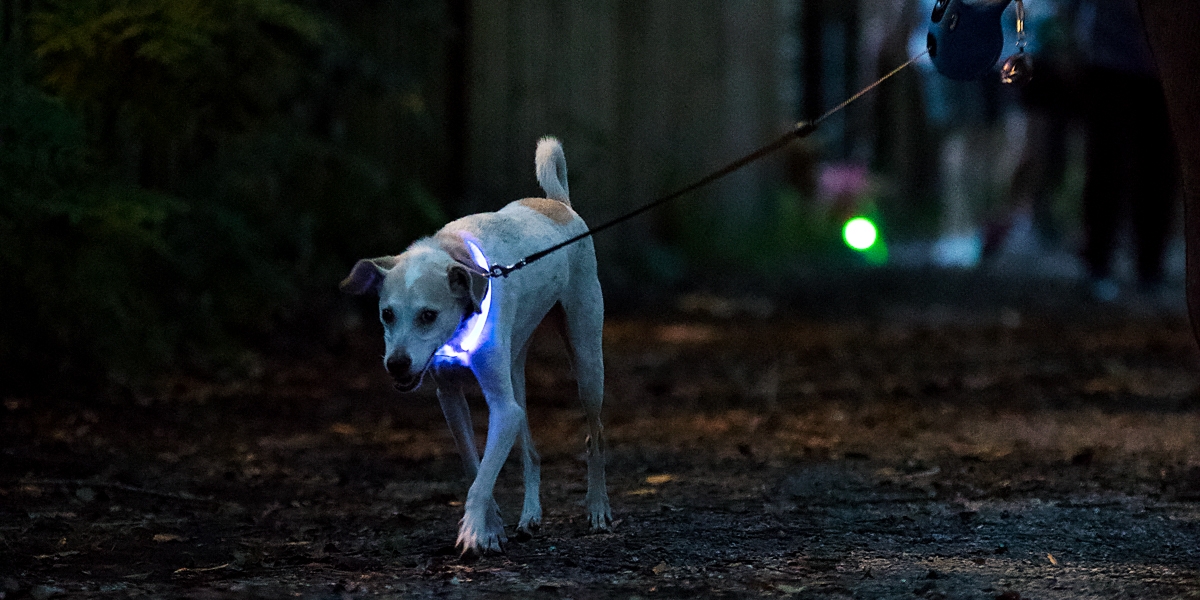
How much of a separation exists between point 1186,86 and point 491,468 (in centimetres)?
234

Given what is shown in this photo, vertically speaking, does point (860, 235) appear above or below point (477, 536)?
above

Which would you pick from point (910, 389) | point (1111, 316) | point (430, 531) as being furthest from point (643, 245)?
point (430, 531)

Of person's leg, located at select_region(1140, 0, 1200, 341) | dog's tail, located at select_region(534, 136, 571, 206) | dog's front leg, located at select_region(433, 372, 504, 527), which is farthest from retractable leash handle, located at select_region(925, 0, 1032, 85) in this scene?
dog's front leg, located at select_region(433, 372, 504, 527)

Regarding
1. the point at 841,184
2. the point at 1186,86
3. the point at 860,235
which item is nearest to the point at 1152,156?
the point at 860,235

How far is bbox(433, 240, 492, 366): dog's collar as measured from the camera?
4.44 meters

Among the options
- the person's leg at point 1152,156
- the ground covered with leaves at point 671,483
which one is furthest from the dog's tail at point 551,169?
the person's leg at point 1152,156

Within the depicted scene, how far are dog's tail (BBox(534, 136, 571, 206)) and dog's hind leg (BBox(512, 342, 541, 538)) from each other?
604mm

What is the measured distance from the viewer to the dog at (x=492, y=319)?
4289mm

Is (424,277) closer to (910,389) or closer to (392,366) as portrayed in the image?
(392,366)

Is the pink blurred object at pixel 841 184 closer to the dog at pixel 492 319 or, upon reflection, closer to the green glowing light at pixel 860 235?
the green glowing light at pixel 860 235

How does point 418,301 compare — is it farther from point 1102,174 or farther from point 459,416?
point 1102,174

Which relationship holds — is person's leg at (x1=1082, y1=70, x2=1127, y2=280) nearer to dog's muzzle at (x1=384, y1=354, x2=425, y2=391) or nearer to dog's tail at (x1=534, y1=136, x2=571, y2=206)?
dog's tail at (x1=534, y1=136, x2=571, y2=206)

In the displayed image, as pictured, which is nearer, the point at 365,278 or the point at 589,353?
the point at 365,278

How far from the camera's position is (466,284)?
14.3 feet
